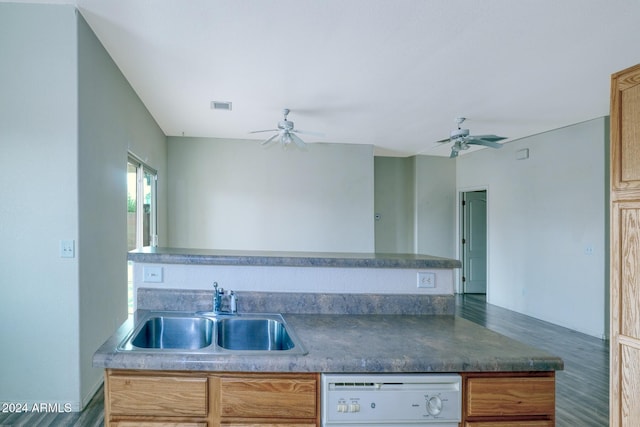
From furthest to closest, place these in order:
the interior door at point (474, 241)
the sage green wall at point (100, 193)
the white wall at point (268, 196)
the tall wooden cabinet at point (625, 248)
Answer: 1. the interior door at point (474, 241)
2. the white wall at point (268, 196)
3. the sage green wall at point (100, 193)
4. the tall wooden cabinet at point (625, 248)

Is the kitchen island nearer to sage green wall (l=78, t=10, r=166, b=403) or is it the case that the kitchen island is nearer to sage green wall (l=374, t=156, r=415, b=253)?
sage green wall (l=78, t=10, r=166, b=403)

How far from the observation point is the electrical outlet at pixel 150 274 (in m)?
1.88

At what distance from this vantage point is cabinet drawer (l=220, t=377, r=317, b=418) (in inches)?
50.8

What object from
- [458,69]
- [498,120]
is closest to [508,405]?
[458,69]

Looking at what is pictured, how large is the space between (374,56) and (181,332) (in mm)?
2688

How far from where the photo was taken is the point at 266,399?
1292 mm

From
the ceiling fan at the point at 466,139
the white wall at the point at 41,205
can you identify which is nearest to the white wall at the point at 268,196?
the ceiling fan at the point at 466,139

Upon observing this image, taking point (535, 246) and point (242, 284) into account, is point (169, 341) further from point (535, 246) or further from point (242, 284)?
point (535, 246)


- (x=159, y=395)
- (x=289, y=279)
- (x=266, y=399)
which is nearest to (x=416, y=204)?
(x=289, y=279)

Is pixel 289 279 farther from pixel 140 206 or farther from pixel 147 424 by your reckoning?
pixel 140 206

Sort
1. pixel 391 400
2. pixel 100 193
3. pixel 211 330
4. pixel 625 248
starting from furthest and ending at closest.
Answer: pixel 100 193 < pixel 625 248 < pixel 211 330 < pixel 391 400

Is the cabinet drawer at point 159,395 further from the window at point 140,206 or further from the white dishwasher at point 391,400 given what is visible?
the window at point 140,206

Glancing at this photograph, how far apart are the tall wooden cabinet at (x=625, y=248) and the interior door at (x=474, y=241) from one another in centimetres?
530

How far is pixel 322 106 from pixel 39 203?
3.07m
